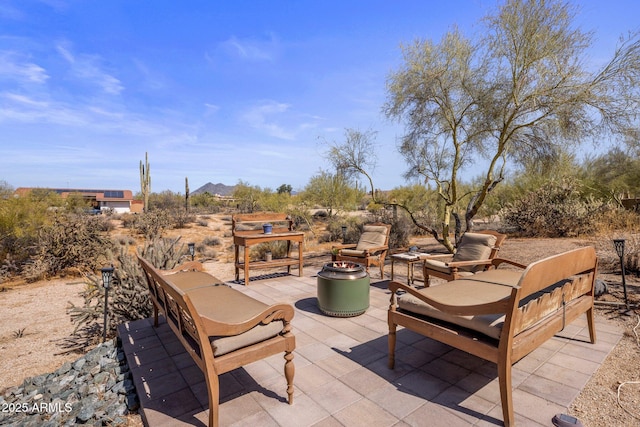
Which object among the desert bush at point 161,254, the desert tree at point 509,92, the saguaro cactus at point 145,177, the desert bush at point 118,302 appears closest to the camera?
the desert bush at point 118,302

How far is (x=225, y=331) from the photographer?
6.46 feet

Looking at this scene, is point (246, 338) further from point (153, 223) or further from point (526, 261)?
point (153, 223)

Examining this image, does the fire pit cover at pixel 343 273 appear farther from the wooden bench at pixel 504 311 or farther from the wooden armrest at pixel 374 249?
the wooden armrest at pixel 374 249

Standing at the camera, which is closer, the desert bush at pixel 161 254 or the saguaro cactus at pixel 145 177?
the desert bush at pixel 161 254

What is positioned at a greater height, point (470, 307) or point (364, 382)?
point (470, 307)

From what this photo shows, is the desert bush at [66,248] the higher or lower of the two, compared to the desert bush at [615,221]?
lower

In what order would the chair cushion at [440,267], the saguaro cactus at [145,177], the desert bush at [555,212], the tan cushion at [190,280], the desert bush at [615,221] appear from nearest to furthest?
the tan cushion at [190,280]
the chair cushion at [440,267]
the desert bush at [615,221]
the desert bush at [555,212]
the saguaro cactus at [145,177]

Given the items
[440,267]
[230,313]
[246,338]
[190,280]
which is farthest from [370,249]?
[246,338]

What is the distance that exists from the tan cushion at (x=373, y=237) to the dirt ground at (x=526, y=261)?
7.50 ft

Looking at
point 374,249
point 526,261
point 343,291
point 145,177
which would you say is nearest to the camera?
point 343,291

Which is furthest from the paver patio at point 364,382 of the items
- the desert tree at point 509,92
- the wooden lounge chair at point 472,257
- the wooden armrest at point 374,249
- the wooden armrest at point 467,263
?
the desert tree at point 509,92

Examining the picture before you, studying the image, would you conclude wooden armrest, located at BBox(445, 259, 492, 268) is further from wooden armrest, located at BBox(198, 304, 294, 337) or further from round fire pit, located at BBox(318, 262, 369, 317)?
wooden armrest, located at BBox(198, 304, 294, 337)

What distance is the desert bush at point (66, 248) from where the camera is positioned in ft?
26.7

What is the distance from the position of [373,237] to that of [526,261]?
12.5ft
